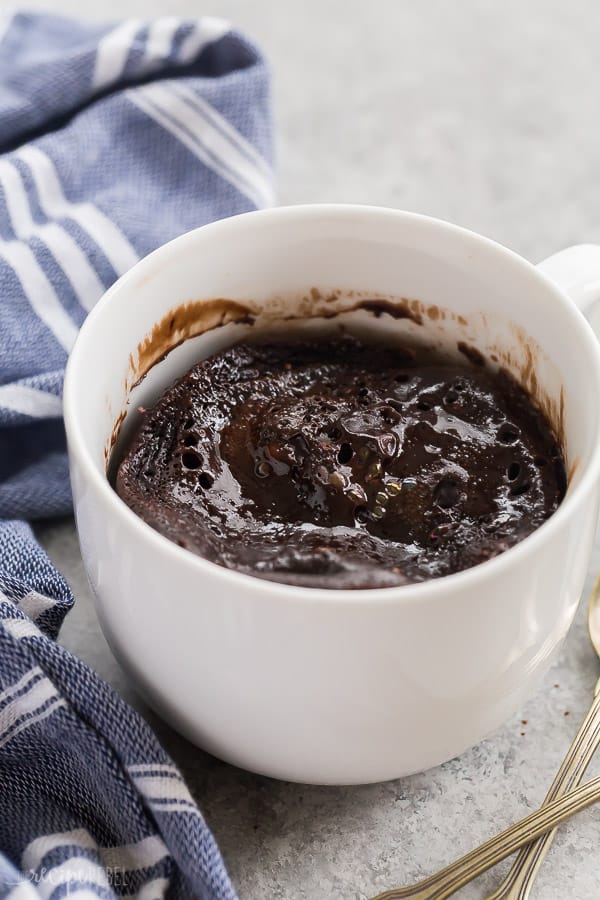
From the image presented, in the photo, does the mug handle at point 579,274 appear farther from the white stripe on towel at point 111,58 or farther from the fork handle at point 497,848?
the white stripe on towel at point 111,58

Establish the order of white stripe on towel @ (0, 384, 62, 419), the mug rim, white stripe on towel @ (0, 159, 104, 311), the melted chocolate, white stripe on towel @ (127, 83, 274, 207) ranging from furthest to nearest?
white stripe on towel @ (127, 83, 274, 207) < white stripe on towel @ (0, 159, 104, 311) < white stripe on towel @ (0, 384, 62, 419) < the melted chocolate < the mug rim

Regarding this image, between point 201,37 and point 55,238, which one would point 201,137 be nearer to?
point 201,37

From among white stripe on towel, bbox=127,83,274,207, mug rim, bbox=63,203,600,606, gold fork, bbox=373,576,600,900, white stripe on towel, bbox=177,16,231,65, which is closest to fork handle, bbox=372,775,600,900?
gold fork, bbox=373,576,600,900

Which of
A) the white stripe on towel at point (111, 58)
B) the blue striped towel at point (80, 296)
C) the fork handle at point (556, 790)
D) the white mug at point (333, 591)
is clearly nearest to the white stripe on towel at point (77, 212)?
the blue striped towel at point (80, 296)

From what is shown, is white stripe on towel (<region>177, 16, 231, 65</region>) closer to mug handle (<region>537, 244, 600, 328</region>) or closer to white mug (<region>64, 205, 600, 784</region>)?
white mug (<region>64, 205, 600, 784</region>)

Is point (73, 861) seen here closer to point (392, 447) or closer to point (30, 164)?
point (392, 447)

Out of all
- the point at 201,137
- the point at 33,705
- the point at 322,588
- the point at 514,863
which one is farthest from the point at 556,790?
the point at 201,137
